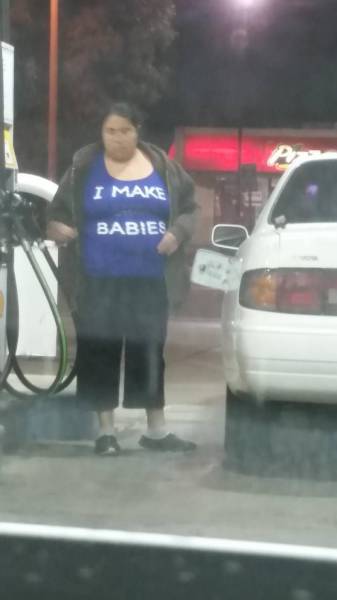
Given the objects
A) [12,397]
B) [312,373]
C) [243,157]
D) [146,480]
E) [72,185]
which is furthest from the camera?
[243,157]

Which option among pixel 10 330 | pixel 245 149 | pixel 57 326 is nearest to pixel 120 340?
pixel 57 326

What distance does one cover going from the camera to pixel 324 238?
488 cm

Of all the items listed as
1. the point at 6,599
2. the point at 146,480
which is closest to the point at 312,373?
the point at 146,480

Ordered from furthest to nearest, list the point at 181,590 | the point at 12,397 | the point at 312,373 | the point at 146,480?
the point at 12,397 → the point at 146,480 → the point at 312,373 → the point at 181,590

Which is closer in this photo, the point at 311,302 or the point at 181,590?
the point at 181,590

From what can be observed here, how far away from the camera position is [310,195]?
18.9 ft

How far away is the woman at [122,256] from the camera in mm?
5602

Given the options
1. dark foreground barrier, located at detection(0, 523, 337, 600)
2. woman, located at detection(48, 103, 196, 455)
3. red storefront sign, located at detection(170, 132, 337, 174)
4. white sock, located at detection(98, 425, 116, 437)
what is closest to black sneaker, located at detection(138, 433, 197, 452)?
woman, located at detection(48, 103, 196, 455)

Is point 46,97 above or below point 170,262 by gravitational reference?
above

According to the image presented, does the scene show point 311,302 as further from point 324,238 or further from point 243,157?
point 243,157

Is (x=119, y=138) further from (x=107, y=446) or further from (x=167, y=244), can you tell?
(x=107, y=446)

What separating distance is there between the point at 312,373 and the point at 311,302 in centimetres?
30

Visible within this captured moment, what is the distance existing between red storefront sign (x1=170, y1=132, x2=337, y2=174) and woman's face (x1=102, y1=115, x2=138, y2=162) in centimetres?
2895

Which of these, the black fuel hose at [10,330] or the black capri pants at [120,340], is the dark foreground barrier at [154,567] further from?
the black fuel hose at [10,330]
